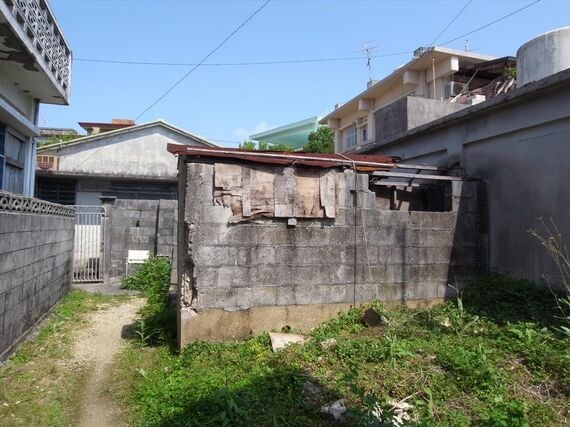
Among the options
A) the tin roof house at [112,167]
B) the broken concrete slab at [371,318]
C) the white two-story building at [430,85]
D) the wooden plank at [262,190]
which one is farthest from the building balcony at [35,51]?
the white two-story building at [430,85]

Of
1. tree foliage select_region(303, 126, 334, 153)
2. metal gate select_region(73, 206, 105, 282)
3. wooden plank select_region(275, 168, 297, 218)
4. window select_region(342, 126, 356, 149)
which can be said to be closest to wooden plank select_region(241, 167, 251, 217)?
wooden plank select_region(275, 168, 297, 218)

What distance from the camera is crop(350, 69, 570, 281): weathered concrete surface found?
19.4 feet

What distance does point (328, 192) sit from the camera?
5926 millimetres

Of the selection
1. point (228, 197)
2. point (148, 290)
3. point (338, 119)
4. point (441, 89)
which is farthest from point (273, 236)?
point (338, 119)

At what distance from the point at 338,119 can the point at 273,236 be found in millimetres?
21008

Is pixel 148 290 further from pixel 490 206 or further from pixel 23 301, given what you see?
pixel 490 206

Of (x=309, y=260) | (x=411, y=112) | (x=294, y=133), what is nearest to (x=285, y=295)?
(x=309, y=260)

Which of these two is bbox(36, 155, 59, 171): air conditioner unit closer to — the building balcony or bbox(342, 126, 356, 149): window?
the building balcony

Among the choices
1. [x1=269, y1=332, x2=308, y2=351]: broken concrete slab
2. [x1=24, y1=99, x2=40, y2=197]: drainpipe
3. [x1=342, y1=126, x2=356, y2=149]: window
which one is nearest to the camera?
[x1=269, y1=332, x2=308, y2=351]: broken concrete slab

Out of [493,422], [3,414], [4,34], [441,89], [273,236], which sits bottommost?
[3,414]

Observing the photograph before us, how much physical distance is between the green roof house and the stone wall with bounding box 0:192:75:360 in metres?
27.5

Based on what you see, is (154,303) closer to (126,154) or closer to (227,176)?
(227,176)

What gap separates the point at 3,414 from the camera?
396 cm

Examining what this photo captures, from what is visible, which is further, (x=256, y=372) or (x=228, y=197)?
(x=228, y=197)
